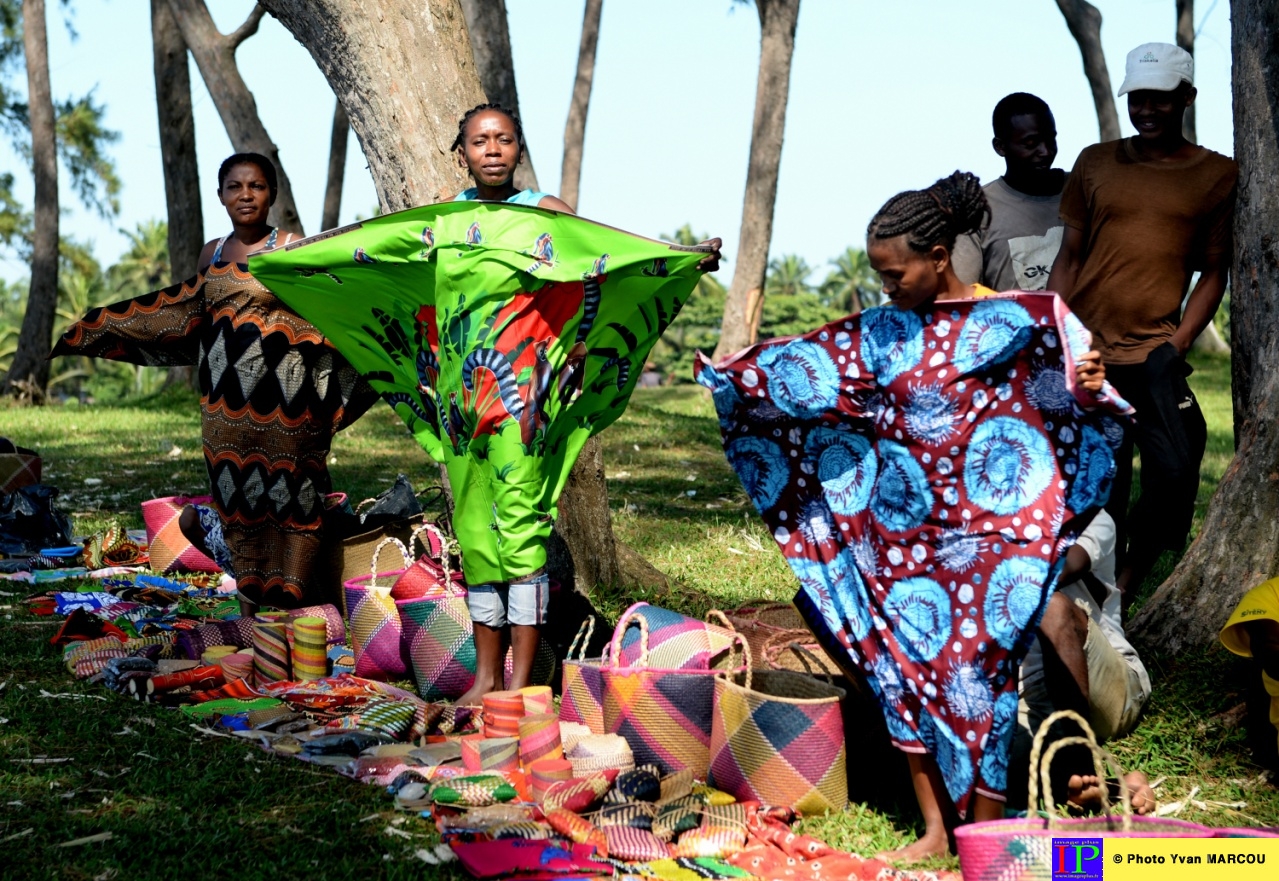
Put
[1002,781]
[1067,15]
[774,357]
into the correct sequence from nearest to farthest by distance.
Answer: [1002,781] → [774,357] → [1067,15]

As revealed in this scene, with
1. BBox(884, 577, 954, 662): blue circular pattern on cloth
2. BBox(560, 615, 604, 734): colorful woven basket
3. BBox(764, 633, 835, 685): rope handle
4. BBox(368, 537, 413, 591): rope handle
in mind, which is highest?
BBox(884, 577, 954, 662): blue circular pattern on cloth

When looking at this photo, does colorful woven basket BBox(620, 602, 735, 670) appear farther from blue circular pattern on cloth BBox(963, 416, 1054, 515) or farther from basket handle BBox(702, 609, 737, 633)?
blue circular pattern on cloth BBox(963, 416, 1054, 515)

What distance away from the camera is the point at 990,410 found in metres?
3.58

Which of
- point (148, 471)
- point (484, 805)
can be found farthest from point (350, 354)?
point (148, 471)

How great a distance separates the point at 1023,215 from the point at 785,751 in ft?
8.06

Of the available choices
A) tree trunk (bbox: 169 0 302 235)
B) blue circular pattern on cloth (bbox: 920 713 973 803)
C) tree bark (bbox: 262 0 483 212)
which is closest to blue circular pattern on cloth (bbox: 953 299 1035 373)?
blue circular pattern on cloth (bbox: 920 713 973 803)

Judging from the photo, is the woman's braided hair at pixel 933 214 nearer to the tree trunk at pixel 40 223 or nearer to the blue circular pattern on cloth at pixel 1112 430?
the blue circular pattern on cloth at pixel 1112 430

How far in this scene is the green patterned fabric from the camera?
453 centimetres

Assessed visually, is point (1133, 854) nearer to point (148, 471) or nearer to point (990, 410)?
point (990, 410)

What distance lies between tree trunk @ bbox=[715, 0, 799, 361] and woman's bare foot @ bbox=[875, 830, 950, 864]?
44.8 feet

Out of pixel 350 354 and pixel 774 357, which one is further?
pixel 350 354

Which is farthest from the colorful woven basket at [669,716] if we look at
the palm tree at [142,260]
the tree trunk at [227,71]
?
the palm tree at [142,260]

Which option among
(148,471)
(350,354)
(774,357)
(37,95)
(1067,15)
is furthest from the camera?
(37,95)

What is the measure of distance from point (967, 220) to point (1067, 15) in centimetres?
1597
